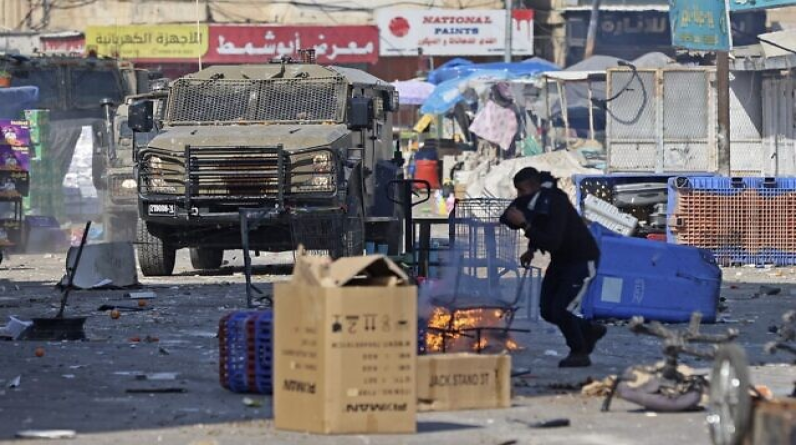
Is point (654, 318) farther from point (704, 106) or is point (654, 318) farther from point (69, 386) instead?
point (704, 106)

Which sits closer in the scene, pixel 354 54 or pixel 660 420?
pixel 660 420

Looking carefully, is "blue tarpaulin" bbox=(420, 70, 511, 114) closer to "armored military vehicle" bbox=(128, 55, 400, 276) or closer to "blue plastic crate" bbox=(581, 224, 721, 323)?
"armored military vehicle" bbox=(128, 55, 400, 276)

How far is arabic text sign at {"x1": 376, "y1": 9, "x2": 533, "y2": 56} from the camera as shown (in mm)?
56750

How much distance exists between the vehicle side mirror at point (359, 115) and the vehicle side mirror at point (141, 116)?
7.95ft

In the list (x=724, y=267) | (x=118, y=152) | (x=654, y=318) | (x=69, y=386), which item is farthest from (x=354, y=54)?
(x=69, y=386)

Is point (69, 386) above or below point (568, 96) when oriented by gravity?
below

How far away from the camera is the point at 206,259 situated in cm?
2320

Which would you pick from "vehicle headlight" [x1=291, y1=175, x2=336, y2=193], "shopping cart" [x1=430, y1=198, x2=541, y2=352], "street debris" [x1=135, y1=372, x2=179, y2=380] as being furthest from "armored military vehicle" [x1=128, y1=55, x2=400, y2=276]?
"street debris" [x1=135, y1=372, x2=179, y2=380]

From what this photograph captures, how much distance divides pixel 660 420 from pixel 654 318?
5712mm

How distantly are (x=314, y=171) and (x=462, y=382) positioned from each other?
31.9 ft

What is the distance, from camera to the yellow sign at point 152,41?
181 feet

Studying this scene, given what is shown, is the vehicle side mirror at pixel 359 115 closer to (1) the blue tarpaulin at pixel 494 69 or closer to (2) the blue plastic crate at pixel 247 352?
(2) the blue plastic crate at pixel 247 352

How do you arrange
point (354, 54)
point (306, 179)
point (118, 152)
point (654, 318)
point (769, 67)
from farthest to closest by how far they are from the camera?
point (354, 54) → point (769, 67) → point (118, 152) → point (306, 179) → point (654, 318)

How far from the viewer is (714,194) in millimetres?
22469
